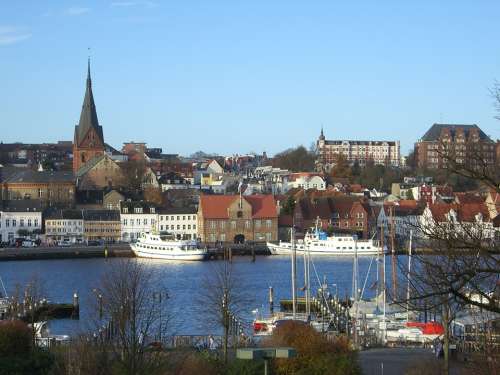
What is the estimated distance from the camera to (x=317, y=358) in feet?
47.1

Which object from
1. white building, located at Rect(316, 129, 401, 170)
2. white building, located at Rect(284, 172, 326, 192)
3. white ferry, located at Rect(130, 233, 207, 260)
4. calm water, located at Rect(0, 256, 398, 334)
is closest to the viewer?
calm water, located at Rect(0, 256, 398, 334)

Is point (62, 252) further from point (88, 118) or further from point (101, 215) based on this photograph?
point (88, 118)

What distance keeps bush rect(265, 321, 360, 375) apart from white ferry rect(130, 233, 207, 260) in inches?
1271

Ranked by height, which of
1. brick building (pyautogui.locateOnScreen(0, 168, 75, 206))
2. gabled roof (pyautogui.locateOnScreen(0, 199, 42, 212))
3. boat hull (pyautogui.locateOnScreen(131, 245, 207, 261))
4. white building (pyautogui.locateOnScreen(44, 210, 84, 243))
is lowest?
boat hull (pyautogui.locateOnScreen(131, 245, 207, 261))

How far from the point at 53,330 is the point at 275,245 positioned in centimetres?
2557

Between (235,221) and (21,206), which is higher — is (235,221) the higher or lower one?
the lower one

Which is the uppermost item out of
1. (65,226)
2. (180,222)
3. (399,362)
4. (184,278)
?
(180,222)

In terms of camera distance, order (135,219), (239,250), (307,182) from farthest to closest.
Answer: (307,182), (135,219), (239,250)

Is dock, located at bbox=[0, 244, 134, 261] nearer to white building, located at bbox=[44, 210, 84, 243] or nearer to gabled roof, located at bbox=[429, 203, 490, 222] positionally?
white building, located at bbox=[44, 210, 84, 243]

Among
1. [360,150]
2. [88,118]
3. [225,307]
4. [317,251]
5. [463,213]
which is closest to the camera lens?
[463,213]

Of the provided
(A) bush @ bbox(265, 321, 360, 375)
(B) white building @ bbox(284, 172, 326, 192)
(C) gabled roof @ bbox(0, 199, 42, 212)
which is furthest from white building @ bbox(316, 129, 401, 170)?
(A) bush @ bbox(265, 321, 360, 375)

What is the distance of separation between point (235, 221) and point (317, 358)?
3836cm

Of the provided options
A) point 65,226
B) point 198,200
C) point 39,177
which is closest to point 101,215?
point 65,226

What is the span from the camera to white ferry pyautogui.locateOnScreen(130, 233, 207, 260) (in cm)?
4772
